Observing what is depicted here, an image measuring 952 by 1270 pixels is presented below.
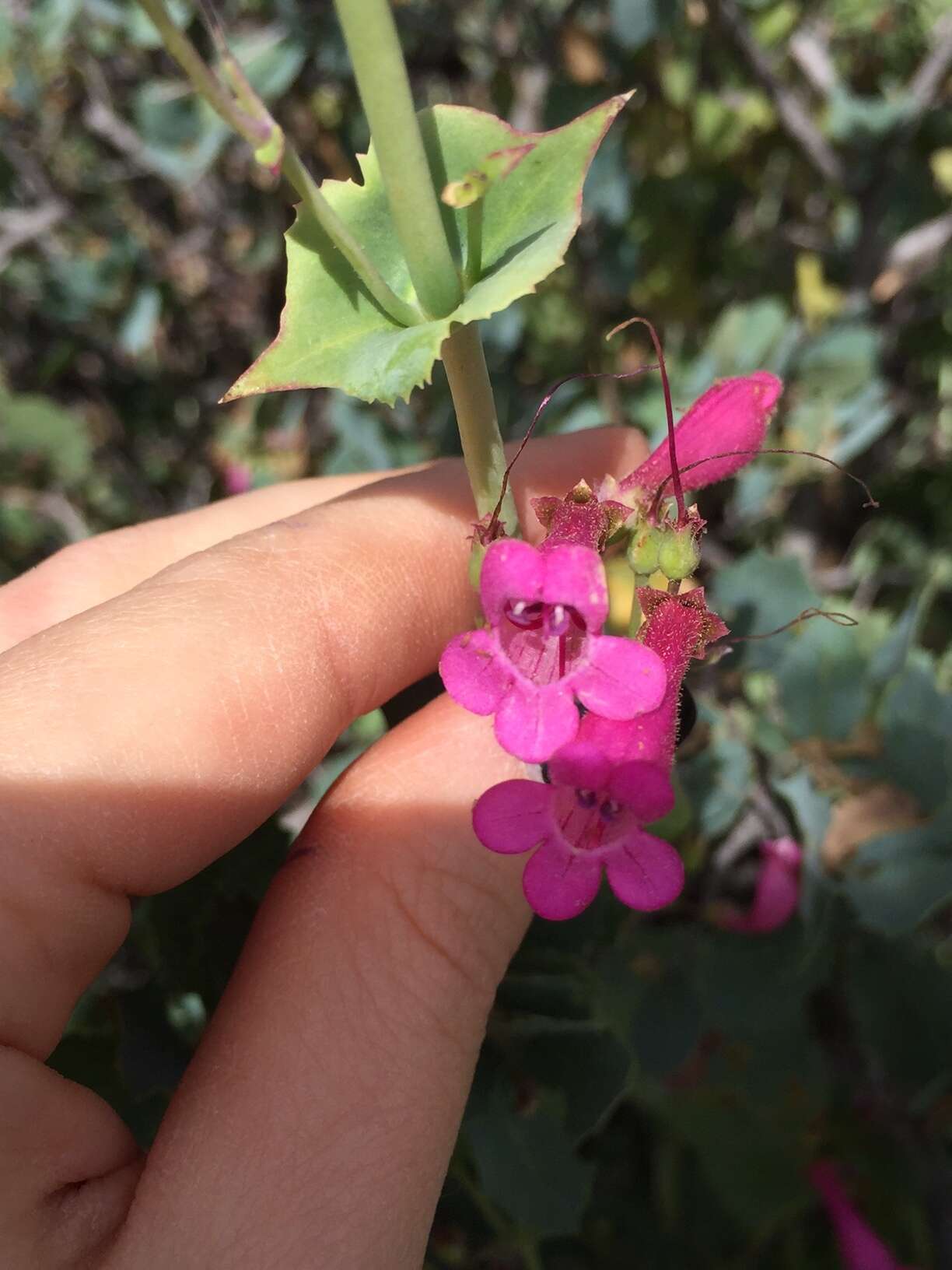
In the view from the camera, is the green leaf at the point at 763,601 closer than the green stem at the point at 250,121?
No

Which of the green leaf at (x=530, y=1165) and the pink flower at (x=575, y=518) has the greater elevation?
the pink flower at (x=575, y=518)

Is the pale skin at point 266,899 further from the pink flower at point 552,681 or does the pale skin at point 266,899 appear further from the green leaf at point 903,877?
the green leaf at point 903,877

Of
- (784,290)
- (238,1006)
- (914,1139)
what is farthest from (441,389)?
(914,1139)

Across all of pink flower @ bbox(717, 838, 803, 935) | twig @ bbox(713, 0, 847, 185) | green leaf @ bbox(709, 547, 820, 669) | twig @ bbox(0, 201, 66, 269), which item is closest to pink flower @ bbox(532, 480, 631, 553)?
Answer: green leaf @ bbox(709, 547, 820, 669)

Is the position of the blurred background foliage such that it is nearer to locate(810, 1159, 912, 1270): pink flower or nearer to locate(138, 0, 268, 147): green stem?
locate(810, 1159, 912, 1270): pink flower

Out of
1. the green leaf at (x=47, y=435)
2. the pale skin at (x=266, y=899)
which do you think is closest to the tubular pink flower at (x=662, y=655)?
the pale skin at (x=266, y=899)

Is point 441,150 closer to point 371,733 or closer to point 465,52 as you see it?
point 371,733

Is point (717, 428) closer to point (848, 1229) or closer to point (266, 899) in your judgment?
point (266, 899)
